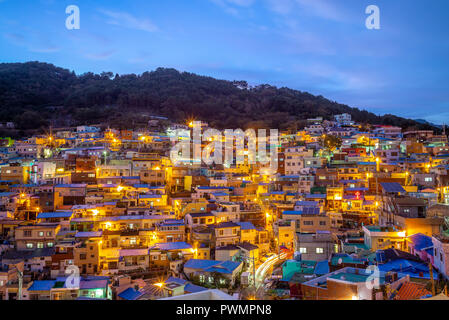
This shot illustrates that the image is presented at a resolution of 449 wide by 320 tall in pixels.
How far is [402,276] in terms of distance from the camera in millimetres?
7648

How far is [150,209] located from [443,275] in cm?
1128

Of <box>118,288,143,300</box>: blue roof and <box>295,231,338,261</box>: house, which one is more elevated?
<box>295,231,338,261</box>: house

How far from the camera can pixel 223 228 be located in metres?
13.8

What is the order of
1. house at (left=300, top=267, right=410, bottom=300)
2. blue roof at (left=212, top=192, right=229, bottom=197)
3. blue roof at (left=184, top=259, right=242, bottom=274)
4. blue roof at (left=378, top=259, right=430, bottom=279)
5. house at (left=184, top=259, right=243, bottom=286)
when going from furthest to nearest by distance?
blue roof at (left=212, top=192, right=229, bottom=197) < blue roof at (left=184, top=259, right=242, bottom=274) < house at (left=184, top=259, right=243, bottom=286) < blue roof at (left=378, top=259, right=430, bottom=279) < house at (left=300, top=267, right=410, bottom=300)

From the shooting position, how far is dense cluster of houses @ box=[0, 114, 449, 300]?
921cm

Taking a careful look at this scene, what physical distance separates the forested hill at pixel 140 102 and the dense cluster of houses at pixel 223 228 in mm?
18242

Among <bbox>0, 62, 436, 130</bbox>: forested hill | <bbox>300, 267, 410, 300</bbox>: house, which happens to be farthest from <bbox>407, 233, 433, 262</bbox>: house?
<bbox>0, 62, 436, 130</bbox>: forested hill

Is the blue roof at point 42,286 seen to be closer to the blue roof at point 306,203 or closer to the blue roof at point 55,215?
the blue roof at point 55,215

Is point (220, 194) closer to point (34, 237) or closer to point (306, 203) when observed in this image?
point (306, 203)

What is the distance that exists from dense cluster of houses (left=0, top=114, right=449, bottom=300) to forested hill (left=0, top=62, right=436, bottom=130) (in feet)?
59.8

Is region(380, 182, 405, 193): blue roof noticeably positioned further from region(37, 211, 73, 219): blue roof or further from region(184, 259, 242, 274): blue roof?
region(37, 211, 73, 219): blue roof

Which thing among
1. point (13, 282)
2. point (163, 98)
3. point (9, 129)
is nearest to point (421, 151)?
point (13, 282)

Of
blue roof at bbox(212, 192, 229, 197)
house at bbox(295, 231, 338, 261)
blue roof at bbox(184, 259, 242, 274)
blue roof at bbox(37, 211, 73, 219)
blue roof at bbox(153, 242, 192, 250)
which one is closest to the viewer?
blue roof at bbox(184, 259, 242, 274)
